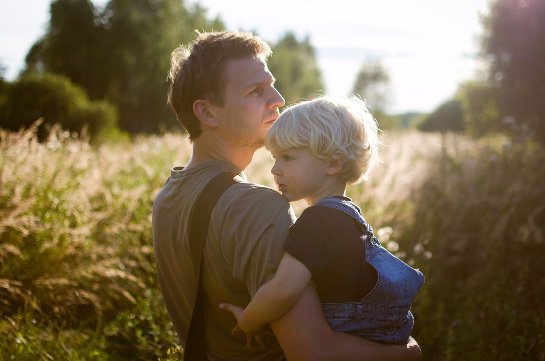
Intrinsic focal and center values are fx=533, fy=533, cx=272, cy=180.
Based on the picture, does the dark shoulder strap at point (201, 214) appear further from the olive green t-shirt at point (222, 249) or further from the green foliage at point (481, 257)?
the green foliage at point (481, 257)

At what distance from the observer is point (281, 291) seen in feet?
5.57

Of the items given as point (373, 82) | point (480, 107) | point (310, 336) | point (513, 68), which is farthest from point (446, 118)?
point (310, 336)

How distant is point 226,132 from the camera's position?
7.70ft

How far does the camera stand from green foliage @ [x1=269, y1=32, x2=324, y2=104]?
43.9m

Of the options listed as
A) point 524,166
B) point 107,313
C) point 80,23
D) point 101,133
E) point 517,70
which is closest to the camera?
point 107,313

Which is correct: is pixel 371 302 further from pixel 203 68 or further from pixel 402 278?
pixel 203 68

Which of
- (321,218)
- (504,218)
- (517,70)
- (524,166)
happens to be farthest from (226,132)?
(517,70)

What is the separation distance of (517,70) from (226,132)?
15.1 meters

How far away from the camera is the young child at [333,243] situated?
174cm

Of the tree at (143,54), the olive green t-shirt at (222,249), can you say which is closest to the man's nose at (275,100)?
the olive green t-shirt at (222,249)

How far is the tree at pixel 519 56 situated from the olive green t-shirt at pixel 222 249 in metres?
13.4

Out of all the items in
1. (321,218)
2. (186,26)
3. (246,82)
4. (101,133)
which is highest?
(186,26)

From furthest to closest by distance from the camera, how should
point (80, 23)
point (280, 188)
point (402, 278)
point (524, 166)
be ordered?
point (80, 23) → point (524, 166) → point (280, 188) → point (402, 278)

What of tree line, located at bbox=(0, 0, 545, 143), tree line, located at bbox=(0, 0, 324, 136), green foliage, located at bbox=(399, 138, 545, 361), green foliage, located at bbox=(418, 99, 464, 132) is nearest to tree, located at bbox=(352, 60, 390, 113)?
tree line, located at bbox=(0, 0, 545, 143)
